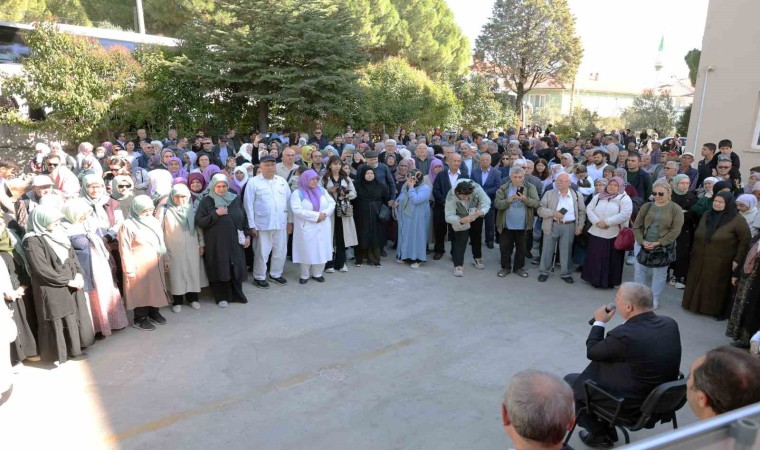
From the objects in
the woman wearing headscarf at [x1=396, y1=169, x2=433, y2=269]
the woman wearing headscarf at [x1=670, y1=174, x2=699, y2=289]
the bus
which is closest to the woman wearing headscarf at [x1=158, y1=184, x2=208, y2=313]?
the woman wearing headscarf at [x1=396, y1=169, x2=433, y2=269]

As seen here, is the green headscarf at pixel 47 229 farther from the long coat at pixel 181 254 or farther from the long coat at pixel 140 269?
the long coat at pixel 181 254

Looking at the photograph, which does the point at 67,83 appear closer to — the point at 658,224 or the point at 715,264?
the point at 658,224

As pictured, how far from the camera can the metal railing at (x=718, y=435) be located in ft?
4.92

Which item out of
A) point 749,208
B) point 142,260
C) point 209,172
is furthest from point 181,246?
point 749,208

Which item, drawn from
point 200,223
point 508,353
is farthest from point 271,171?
point 508,353

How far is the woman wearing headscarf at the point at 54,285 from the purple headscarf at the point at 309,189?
10.2ft

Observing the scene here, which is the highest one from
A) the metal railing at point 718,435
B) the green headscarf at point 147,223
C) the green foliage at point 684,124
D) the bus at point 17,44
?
the bus at point 17,44

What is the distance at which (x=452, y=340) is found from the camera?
18.8ft

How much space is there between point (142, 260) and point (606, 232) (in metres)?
6.06

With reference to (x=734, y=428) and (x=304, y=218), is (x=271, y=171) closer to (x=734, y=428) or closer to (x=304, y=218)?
(x=304, y=218)

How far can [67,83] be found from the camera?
1348 cm

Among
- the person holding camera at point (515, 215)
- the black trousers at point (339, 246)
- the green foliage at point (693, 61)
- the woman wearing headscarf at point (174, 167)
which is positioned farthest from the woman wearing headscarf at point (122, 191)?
the green foliage at point (693, 61)

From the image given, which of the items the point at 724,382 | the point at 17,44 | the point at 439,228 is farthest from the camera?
the point at 17,44

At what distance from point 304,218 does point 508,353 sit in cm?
344
